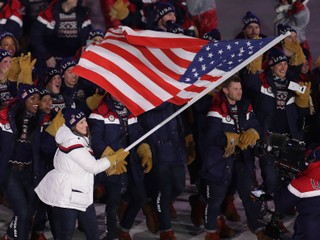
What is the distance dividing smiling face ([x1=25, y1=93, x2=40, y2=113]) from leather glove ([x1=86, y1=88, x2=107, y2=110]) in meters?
0.91

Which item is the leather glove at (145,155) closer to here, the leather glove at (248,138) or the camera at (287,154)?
the leather glove at (248,138)

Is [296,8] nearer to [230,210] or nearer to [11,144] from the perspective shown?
[230,210]

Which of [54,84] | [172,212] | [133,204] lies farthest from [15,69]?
[172,212]

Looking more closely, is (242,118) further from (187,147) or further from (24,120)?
(24,120)

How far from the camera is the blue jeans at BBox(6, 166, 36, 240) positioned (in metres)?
13.3

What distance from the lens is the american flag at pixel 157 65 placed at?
12.3 meters

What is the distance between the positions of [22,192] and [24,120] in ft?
2.63

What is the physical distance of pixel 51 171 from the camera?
12789 millimetres

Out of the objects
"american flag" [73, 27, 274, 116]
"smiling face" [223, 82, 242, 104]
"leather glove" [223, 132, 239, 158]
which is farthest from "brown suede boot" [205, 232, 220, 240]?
"american flag" [73, 27, 274, 116]

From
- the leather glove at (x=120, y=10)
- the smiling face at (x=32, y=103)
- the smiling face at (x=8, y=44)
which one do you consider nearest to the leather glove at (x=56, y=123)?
the smiling face at (x=32, y=103)

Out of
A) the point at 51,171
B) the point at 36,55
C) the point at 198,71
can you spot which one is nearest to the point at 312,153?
the point at 198,71

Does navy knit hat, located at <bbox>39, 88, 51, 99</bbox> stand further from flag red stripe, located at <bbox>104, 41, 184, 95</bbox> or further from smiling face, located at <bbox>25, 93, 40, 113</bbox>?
flag red stripe, located at <bbox>104, 41, 184, 95</bbox>

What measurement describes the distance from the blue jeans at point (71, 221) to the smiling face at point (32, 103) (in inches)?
50.1

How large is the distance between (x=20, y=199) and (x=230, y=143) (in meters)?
2.46
